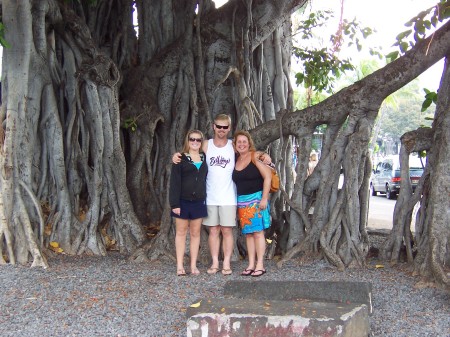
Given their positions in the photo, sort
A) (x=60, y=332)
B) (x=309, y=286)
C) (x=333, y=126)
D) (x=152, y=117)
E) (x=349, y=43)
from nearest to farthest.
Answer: (x=60, y=332), (x=309, y=286), (x=333, y=126), (x=152, y=117), (x=349, y=43)

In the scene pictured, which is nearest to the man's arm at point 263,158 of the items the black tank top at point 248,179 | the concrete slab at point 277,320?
the black tank top at point 248,179

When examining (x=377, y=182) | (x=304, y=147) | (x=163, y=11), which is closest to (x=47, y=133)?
(x=163, y=11)

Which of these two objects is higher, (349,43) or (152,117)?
(349,43)

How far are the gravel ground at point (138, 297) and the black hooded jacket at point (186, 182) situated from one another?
2.34 ft

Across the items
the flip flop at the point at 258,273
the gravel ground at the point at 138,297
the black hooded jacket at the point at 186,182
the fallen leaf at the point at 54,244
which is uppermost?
the black hooded jacket at the point at 186,182

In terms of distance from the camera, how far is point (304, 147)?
6742mm

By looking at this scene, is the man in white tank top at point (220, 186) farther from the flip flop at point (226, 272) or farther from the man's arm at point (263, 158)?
the man's arm at point (263, 158)

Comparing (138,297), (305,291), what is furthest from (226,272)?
(305,291)

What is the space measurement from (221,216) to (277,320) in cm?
219

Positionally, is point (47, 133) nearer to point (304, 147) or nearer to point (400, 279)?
point (304, 147)

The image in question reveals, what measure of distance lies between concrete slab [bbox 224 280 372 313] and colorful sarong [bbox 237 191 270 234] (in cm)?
104

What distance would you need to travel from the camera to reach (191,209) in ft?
19.0

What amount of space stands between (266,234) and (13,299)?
9.72ft

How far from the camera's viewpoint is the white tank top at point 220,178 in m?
5.81
